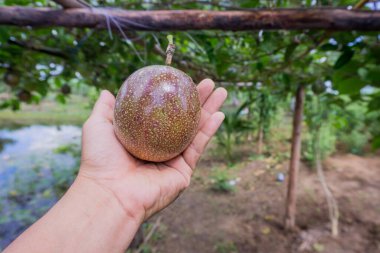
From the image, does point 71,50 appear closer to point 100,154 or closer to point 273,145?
point 100,154

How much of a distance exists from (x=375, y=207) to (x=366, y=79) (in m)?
4.03

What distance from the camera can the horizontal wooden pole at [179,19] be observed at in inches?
50.5

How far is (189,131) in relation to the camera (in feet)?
3.72

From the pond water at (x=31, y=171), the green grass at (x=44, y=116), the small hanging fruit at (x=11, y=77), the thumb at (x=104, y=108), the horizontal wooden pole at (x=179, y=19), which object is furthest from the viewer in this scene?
the green grass at (x=44, y=116)

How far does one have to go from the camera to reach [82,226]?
1028mm

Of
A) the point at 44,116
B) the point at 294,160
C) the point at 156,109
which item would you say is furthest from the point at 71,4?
the point at 44,116

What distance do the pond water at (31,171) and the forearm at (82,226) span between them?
2796 millimetres

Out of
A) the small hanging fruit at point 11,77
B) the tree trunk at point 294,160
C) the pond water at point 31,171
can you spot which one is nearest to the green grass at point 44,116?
the pond water at point 31,171

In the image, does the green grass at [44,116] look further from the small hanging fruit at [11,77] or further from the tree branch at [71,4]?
the tree branch at [71,4]

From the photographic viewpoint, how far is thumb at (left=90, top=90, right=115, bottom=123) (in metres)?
1.41

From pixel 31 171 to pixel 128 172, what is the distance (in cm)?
482

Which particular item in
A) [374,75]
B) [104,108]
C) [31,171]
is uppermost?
[374,75]

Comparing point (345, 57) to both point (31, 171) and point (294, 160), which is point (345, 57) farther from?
point (31, 171)

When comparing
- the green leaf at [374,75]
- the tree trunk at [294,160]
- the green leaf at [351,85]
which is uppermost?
the green leaf at [374,75]
